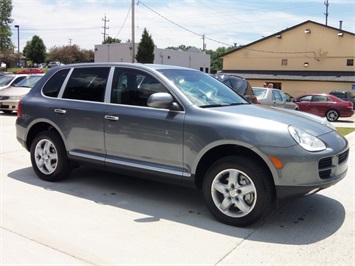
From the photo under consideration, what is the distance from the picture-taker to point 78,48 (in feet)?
264

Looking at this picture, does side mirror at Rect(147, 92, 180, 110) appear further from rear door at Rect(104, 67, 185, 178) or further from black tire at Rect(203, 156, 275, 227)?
black tire at Rect(203, 156, 275, 227)

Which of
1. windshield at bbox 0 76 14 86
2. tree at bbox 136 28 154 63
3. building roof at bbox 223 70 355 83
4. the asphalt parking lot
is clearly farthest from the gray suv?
tree at bbox 136 28 154 63

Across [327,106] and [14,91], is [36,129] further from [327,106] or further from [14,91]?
[327,106]

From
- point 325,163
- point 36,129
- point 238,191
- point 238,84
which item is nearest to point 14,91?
point 238,84

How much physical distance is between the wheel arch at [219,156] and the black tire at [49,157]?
7.18ft

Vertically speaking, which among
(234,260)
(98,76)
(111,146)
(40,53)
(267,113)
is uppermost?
(40,53)

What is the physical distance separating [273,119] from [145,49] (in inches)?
1715

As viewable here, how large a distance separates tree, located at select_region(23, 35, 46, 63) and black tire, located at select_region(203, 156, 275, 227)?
8688cm

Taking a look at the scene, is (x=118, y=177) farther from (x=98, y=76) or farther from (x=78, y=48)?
(x=78, y=48)

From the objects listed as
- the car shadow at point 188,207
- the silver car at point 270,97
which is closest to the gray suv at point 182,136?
the car shadow at point 188,207

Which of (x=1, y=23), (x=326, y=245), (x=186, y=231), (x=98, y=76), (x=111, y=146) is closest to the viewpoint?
(x=326, y=245)

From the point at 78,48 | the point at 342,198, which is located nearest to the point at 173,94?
the point at 342,198

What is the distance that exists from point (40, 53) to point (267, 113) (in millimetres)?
87722

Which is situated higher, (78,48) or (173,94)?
(78,48)
